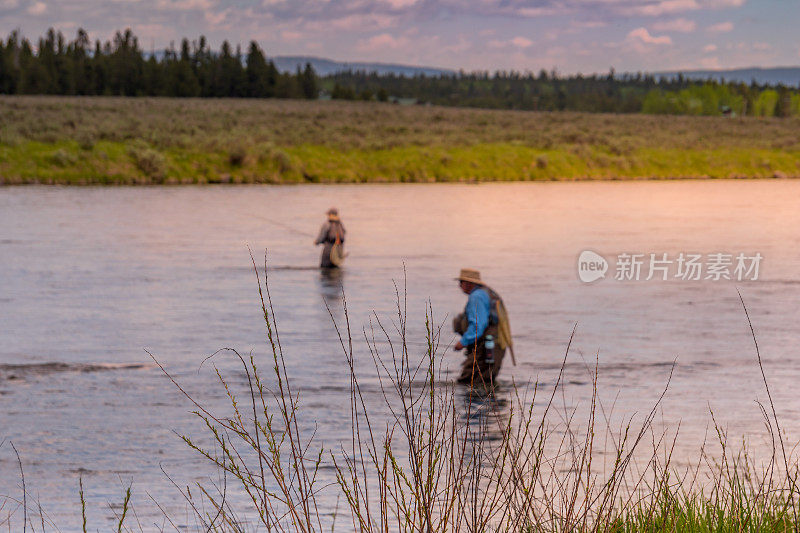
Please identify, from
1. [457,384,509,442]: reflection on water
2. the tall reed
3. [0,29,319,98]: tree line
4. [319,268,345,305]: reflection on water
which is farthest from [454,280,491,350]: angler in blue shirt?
[0,29,319,98]: tree line

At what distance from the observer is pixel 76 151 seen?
5662 centimetres

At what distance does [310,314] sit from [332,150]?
4590 centimetres

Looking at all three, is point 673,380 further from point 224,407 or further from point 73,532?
point 73,532

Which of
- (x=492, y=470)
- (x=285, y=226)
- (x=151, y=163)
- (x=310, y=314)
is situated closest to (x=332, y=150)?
(x=151, y=163)

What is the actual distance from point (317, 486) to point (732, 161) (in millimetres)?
65526

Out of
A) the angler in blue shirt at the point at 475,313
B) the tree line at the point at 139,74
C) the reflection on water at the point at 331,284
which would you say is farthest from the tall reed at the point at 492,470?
the tree line at the point at 139,74

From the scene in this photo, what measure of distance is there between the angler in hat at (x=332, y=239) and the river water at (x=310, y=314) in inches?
17.9

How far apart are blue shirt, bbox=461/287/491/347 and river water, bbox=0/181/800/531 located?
3.98 feet

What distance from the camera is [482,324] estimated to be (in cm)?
1161

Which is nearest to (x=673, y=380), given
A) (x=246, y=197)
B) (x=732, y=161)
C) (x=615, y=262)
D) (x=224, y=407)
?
(x=224, y=407)

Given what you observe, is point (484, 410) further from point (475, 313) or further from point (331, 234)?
point (331, 234)

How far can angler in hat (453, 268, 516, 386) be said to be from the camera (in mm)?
11578

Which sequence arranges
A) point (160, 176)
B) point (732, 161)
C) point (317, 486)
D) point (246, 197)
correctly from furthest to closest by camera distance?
point (732, 161)
point (160, 176)
point (246, 197)
point (317, 486)

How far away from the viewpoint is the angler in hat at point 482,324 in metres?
11.6
